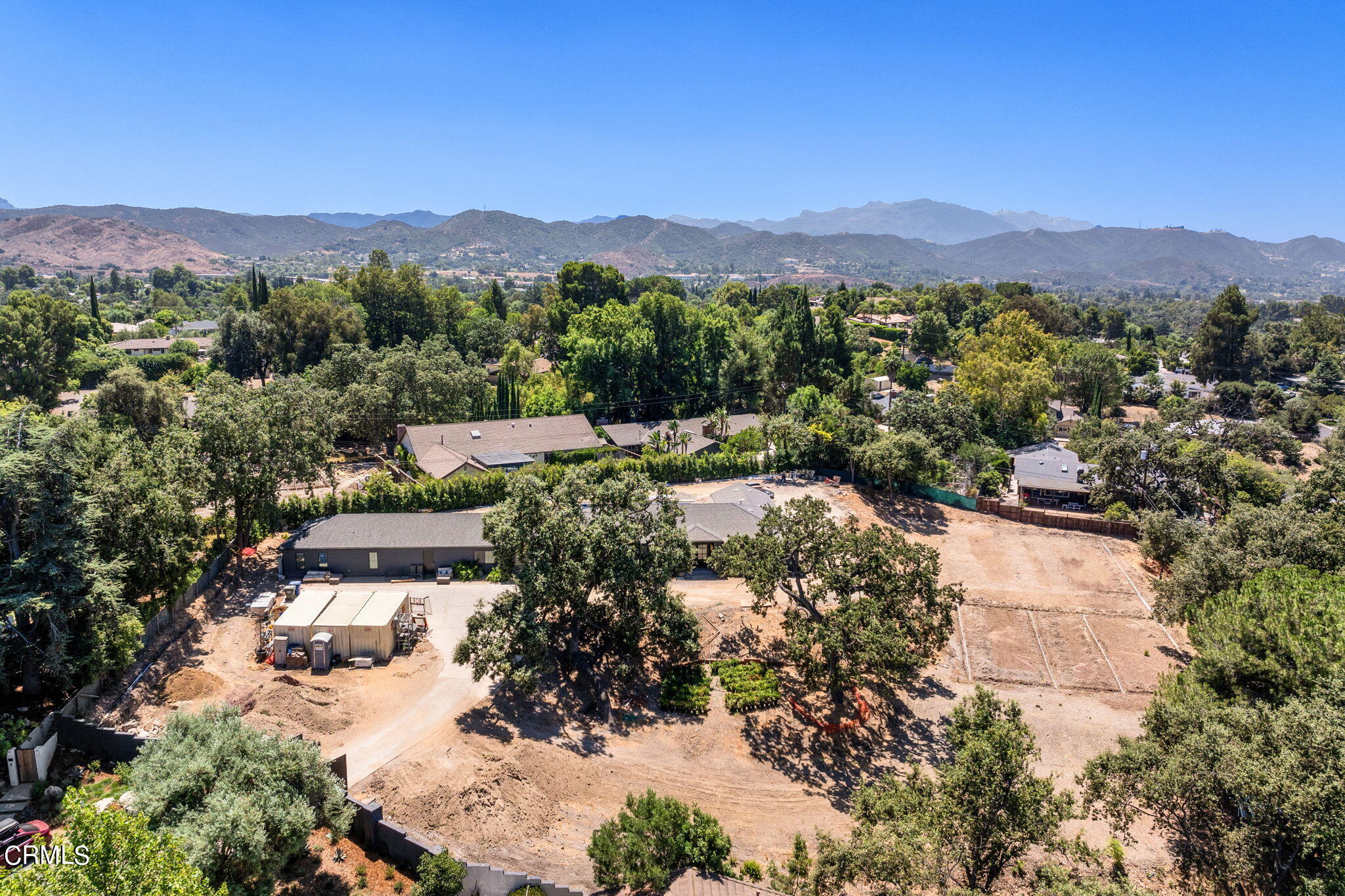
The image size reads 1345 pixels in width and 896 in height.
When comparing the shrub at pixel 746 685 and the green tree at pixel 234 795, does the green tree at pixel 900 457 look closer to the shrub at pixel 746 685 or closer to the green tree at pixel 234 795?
the shrub at pixel 746 685

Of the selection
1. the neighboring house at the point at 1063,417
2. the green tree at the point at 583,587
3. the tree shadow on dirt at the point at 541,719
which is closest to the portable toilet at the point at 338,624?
the green tree at the point at 583,587

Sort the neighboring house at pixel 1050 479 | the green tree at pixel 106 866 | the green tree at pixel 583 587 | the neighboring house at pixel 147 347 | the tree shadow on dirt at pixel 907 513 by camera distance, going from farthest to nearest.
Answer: the neighboring house at pixel 147 347 < the neighboring house at pixel 1050 479 < the tree shadow on dirt at pixel 907 513 < the green tree at pixel 583 587 < the green tree at pixel 106 866

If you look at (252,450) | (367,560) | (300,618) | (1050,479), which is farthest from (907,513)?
(252,450)

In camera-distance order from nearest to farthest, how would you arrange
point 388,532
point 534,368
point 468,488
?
point 388,532 < point 468,488 < point 534,368

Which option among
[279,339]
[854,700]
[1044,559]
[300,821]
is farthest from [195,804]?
[279,339]

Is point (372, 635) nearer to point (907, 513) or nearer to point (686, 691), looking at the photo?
point (686, 691)
